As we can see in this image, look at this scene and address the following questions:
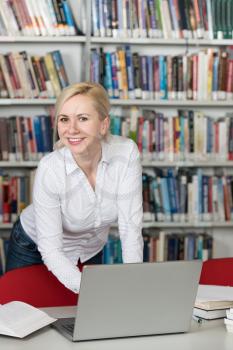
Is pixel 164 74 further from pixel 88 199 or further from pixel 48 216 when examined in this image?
pixel 48 216

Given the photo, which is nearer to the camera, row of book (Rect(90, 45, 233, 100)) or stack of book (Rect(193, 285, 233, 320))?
stack of book (Rect(193, 285, 233, 320))

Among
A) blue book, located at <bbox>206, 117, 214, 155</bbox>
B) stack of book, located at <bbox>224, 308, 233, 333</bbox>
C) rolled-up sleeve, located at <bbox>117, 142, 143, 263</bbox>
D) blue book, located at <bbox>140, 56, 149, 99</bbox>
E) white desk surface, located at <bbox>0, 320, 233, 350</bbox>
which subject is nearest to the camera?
white desk surface, located at <bbox>0, 320, 233, 350</bbox>

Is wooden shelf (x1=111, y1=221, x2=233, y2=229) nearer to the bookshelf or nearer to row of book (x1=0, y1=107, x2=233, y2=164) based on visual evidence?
the bookshelf

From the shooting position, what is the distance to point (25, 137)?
4.57 metres

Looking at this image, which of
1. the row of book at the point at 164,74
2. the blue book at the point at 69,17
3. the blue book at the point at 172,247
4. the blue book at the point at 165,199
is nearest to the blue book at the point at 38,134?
the row of book at the point at 164,74

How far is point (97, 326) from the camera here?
193 centimetres

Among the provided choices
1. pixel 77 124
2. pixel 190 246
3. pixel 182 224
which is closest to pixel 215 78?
pixel 182 224

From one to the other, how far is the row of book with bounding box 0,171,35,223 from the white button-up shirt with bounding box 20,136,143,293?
1.82 m

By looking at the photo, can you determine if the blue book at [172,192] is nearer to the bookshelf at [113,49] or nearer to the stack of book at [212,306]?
the bookshelf at [113,49]

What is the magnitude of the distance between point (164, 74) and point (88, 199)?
6.99 ft

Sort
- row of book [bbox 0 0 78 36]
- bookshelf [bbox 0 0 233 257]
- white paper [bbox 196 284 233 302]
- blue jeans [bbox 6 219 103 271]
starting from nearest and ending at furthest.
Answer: white paper [bbox 196 284 233 302], blue jeans [bbox 6 219 103 271], row of book [bbox 0 0 78 36], bookshelf [bbox 0 0 233 257]

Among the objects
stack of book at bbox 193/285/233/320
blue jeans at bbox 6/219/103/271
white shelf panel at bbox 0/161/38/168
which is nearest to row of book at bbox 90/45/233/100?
white shelf panel at bbox 0/161/38/168

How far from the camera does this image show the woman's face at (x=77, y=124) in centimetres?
254

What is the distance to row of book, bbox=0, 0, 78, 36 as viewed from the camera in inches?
175
